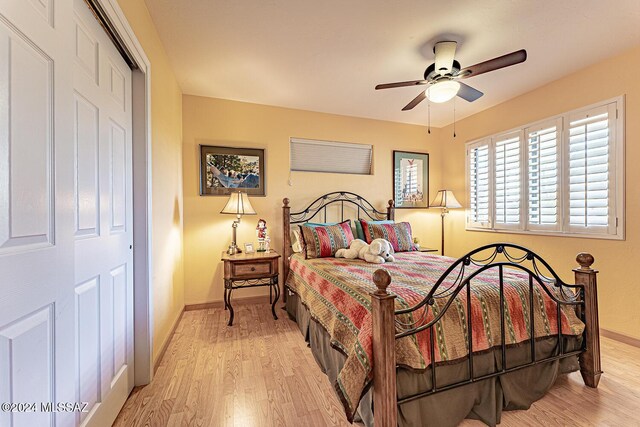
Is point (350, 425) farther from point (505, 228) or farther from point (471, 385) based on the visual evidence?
point (505, 228)

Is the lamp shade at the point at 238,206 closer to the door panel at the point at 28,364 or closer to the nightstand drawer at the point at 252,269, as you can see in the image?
the nightstand drawer at the point at 252,269

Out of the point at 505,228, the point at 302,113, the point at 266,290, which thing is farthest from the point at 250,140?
the point at 505,228

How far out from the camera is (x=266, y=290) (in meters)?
3.45

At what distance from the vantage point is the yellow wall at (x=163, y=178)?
Answer: 1.96m

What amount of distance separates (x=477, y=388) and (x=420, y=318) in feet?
1.95

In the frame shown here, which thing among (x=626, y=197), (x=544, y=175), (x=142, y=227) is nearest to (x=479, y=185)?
(x=544, y=175)

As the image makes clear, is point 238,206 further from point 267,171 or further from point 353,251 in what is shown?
point 353,251

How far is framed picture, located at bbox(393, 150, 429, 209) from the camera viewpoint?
4074 mm

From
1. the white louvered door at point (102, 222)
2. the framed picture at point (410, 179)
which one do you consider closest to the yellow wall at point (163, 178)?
the white louvered door at point (102, 222)

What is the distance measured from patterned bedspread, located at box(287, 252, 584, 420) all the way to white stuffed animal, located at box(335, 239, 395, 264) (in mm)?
404

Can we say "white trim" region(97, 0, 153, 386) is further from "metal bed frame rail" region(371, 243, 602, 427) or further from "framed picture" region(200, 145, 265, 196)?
"metal bed frame rail" region(371, 243, 602, 427)

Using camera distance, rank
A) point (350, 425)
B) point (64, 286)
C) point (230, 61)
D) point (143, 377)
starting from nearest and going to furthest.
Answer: point (64, 286)
point (350, 425)
point (143, 377)
point (230, 61)

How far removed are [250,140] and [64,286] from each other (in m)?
2.76

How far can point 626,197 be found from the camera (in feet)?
7.72
